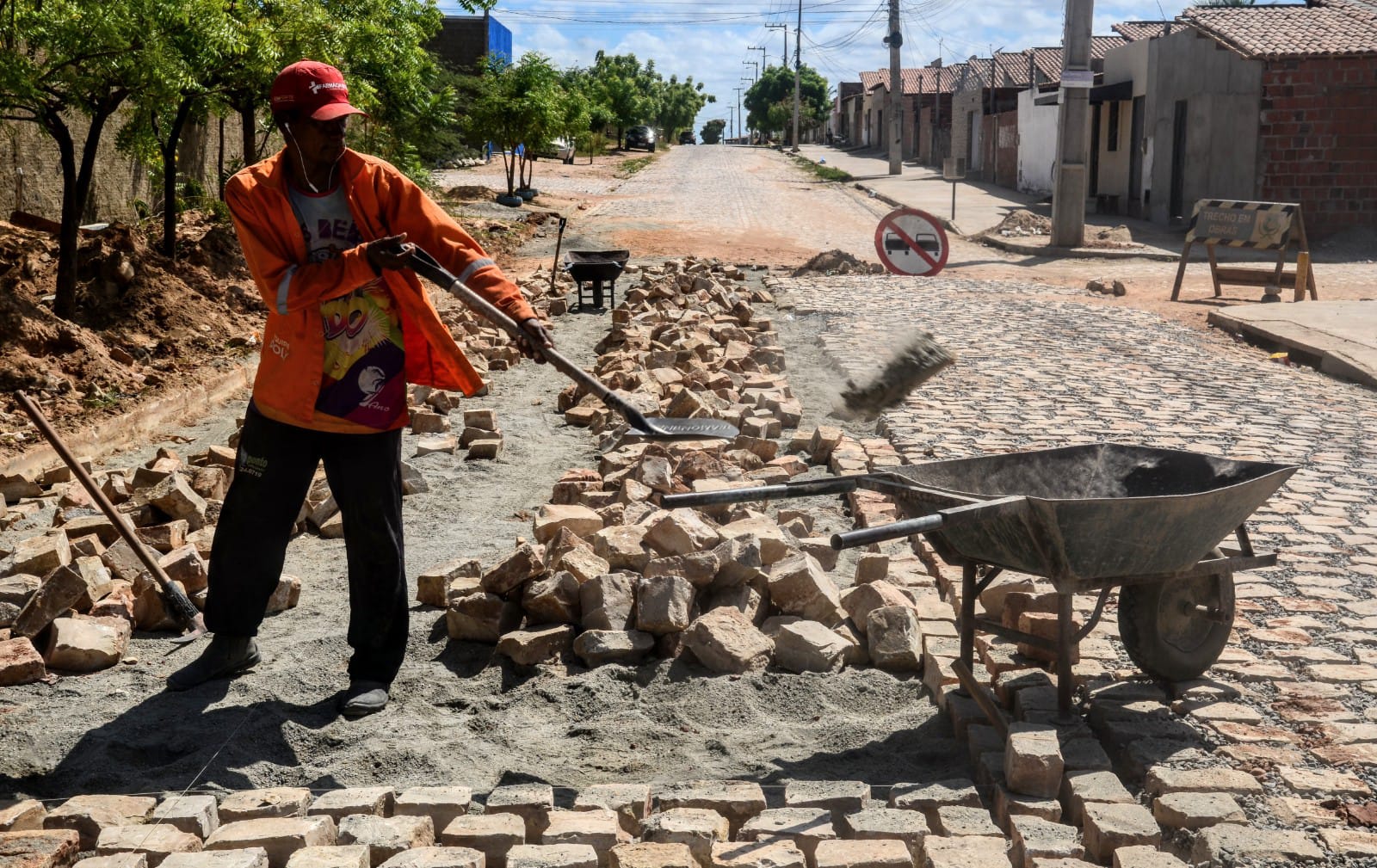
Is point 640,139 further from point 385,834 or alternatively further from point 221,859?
point 221,859

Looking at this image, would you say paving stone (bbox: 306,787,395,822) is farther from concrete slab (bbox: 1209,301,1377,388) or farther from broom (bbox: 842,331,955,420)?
concrete slab (bbox: 1209,301,1377,388)

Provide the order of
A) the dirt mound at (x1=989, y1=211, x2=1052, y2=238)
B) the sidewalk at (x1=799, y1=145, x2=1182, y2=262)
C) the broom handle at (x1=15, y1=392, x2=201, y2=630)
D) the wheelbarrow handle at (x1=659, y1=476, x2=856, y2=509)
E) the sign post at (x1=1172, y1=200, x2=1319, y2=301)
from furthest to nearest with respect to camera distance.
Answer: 1. the dirt mound at (x1=989, y1=211, x2=1052, y2=238)
2. the sidewalk at (x1=799, y1=145, x2=1182, y2=262)
3. the sign post at (x1=1172, y1=200, x2=1319, y2=301)
4. the broom handle at (x1=15, y1=392, x2=201, y2=630)
5. the wheelbarrow handle at (x1=659, y1=476, x2=856, y2=509)

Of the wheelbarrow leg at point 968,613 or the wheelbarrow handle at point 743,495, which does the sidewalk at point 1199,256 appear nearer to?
the wheelbarrow leg at point 968,613

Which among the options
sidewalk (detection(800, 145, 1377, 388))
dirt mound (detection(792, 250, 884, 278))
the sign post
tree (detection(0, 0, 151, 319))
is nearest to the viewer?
tree (detection(0, 0, 151, 319))

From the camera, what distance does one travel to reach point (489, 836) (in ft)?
10.7

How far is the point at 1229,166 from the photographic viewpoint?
72.3ft

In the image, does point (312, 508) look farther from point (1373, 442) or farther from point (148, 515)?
point (1373, 442)

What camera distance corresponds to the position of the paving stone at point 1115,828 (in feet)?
10.1

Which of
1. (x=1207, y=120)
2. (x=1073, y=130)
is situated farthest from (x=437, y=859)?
(x=1207, y=120)

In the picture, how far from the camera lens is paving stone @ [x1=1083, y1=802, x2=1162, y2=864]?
10.1 feet

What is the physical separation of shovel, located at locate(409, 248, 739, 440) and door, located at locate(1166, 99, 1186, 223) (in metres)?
21.8

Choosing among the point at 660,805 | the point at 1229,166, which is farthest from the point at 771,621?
the point at 1229,166

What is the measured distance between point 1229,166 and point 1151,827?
21269mm

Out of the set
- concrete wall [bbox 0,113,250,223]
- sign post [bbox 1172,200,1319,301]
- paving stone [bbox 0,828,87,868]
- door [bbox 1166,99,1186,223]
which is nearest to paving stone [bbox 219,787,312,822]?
paving stone [bbox 0,828,87,868]
